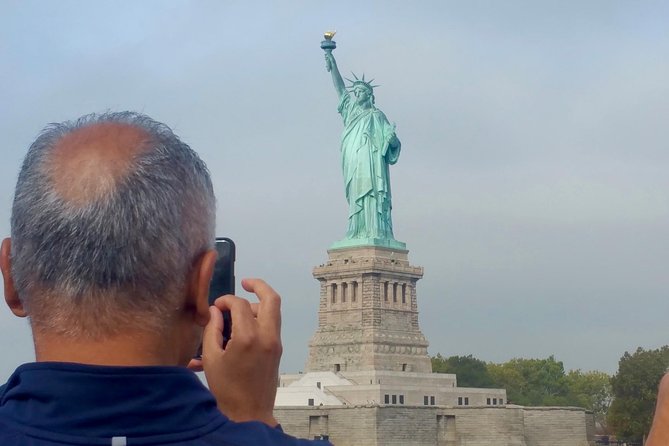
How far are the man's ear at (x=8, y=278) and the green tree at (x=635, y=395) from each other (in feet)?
185

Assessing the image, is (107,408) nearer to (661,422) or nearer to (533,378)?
(661,422)

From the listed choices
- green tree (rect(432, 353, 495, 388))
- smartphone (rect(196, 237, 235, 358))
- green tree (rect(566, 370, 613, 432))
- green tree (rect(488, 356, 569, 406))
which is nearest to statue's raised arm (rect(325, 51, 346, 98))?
green tree (rect(432, 353, 495, 388))

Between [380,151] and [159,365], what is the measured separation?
170 feet

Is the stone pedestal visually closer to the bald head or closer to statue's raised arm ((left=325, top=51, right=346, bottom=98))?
statue's raised arm ((left=325, top=51, right=346, bottom=98))

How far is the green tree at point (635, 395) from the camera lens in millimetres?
57000

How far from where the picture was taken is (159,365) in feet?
6.92

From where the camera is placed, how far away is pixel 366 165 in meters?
53.5

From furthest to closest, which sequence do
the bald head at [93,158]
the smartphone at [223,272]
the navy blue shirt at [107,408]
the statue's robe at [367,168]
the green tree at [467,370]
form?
the green tree at [467,370], the statue's robe at [367,168], the smartphone at [223,272], the bald head at [93,158], the navy blue shirt at [107,408]

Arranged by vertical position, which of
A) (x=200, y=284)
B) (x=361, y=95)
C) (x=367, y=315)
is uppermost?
(x=361, y=95)

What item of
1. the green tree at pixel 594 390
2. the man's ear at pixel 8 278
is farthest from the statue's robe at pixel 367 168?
the man's ear at pixel 8 278

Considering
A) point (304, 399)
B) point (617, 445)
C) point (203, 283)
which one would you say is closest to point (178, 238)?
point (203, 283)

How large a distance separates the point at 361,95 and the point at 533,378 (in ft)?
135

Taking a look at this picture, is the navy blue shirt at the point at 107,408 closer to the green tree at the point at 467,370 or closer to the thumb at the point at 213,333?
the thumb at the point at 213,333

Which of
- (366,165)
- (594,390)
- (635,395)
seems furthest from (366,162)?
(594,390)
